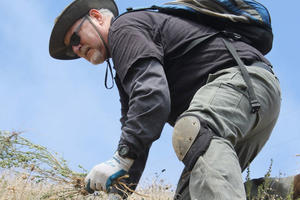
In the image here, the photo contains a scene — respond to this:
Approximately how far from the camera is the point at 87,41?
169 inches

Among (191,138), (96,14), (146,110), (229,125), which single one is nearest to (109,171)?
(146,110)

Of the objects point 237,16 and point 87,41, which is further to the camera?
point 87,41

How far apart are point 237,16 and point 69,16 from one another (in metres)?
1.62

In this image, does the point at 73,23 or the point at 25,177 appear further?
the point at 73,23

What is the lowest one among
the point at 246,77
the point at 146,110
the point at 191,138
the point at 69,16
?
the point at 191,138

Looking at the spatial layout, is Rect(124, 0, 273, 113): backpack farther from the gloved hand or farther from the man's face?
the gloved hand

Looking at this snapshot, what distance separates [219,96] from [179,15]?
1.14 metres

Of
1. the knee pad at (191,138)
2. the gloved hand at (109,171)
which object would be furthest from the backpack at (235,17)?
the gloved hand at (109,171)

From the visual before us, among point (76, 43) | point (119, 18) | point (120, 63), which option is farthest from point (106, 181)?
point (76, 43)

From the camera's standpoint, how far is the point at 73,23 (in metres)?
4.50

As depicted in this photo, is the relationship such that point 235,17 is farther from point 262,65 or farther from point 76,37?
point 76,37

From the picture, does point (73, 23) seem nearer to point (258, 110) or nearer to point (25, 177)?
point (25, 177)

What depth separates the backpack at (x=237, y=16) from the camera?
3.80m

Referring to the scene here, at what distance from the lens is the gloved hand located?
3.16 m
